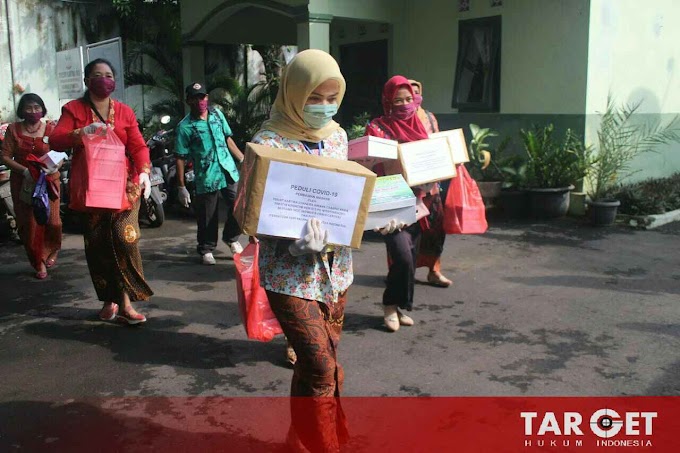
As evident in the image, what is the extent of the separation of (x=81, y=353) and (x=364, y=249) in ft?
11.7

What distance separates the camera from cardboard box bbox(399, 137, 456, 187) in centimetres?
433

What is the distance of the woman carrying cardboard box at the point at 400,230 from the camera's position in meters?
4.57

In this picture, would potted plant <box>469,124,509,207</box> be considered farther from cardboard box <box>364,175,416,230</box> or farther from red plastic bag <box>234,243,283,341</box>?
cardboard box <box>364,175,416,230</box>

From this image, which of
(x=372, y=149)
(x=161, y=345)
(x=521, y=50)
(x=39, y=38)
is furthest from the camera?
(x=39, y=38)

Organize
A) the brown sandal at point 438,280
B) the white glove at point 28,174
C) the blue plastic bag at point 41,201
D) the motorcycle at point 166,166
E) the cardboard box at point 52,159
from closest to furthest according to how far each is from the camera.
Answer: the cardboard box at point 52,159 < the brown sandal at point 438,280 < the blue plastic bag at point 41,201 < the white glove at point 28,174 < the motorcycle at point 166,166

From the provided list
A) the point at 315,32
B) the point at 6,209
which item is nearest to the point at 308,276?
the point at 6,209

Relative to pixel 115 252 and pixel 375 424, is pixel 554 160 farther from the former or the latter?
pixel 375 424

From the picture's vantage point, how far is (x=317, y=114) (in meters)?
2.82

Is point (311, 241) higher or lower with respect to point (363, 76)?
lower

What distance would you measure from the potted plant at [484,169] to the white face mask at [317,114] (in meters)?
6.16

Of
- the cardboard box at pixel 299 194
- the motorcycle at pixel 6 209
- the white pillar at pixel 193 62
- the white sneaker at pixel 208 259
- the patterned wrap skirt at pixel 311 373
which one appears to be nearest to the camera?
the cardboard box at pixel 299 194

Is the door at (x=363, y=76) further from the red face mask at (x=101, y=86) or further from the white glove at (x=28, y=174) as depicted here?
the red face mask at (x=101, y=86)

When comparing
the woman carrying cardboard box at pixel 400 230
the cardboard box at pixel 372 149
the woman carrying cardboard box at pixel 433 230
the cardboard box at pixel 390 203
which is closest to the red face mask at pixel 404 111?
the woman carrying cardboard box at pixel 400 230

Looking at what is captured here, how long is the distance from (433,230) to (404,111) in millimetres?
1227
